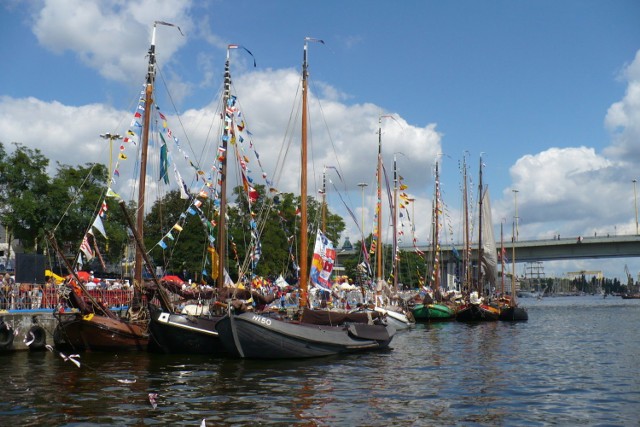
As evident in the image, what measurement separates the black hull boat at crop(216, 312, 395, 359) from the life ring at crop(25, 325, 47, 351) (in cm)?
902

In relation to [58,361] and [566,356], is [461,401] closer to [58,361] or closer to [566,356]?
[566,356]

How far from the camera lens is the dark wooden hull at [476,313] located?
60.7 m

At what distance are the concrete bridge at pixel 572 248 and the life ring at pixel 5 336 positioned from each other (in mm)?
71017

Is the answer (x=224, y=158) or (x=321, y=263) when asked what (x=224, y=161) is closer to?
(x=224, y=158)

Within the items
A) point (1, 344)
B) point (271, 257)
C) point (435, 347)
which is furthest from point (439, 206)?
point (1, 344)

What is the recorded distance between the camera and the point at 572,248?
107 metres

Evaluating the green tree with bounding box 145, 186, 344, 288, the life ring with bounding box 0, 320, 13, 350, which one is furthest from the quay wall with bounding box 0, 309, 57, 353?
the green tree with bounding box 145, 186, 344, 288

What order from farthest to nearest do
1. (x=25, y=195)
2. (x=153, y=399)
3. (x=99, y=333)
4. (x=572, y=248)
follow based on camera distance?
1. (x=572, y=248)
2. (x=25, y=195)
3. (x=99, y=333)
4. (x=153, y=399)

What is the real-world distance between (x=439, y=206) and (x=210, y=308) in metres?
40.5

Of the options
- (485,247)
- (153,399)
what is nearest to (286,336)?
(153,399)

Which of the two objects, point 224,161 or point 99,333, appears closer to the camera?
point 99,333

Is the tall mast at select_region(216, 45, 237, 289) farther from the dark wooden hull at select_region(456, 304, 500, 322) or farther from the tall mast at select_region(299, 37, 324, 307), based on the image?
the dark wooden hull at select_region(456, 304, 500, 322)

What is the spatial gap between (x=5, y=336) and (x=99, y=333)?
3.97m

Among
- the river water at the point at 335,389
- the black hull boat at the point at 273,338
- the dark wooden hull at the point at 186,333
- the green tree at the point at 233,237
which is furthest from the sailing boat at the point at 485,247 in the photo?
the dark wooden hull at the point at 186,333
